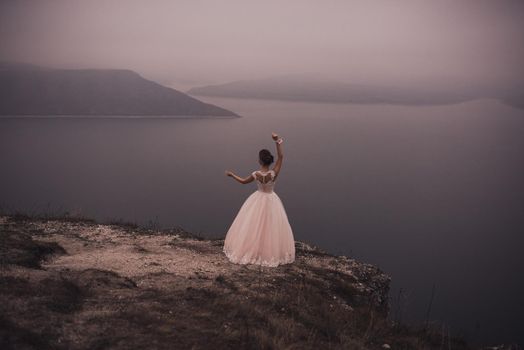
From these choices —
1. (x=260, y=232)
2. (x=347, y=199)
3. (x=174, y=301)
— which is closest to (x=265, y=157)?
(x=260, y=232)

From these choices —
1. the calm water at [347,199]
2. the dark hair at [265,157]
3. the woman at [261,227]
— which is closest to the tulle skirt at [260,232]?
the woman at [261,227]

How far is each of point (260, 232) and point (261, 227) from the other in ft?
0.48

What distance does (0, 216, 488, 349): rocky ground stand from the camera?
647 cm

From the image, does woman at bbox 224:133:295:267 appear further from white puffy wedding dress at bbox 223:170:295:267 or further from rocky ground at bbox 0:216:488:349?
rocky ground at bbox 0:216:488:349

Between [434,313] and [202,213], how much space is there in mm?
56125

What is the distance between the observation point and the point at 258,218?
36.7 ft

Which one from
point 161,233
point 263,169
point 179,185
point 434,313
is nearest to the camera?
point 263,169

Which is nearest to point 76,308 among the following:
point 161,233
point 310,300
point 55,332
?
point 55,332

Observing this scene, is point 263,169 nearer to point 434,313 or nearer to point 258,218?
point 258,218

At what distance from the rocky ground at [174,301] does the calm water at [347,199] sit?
8.44 metres

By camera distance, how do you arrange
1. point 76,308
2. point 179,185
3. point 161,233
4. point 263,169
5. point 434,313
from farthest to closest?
point 179,185
point 434,313
point 161,233
point 263,169
point 76,308

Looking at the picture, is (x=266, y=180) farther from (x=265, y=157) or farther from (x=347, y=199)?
(x=347, y=199)

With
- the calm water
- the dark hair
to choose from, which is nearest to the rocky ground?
the dark hair

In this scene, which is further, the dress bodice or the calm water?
the calm water
